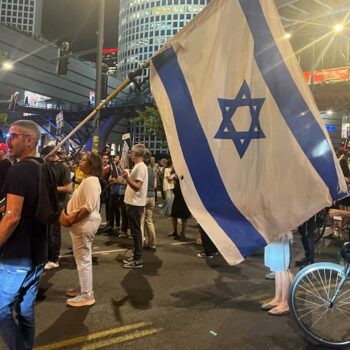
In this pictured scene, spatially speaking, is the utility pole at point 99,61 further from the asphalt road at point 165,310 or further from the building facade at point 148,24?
the building facade at point 148,24

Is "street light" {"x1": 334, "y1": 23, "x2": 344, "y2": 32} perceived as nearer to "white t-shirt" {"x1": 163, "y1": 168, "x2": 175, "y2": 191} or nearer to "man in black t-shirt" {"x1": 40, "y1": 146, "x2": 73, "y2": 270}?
"white t-shirt" {"x1": 163, "y1": 168, "x2": 175, "y2": 191}

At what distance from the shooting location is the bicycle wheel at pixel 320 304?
14.4 ft

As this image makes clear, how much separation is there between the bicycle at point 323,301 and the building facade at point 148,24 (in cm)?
11312

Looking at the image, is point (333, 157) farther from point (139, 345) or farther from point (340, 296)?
point (139, 345)

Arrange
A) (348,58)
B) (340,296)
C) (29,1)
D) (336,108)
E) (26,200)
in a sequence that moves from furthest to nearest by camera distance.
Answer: (29,1) → (348,58) → (336,108) → (340,296) → (26,200)

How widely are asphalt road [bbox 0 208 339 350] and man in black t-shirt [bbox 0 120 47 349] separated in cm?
94

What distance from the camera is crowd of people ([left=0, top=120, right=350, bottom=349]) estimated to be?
3203 mm

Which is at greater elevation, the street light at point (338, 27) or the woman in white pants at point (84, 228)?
the street light at point (338, 27)

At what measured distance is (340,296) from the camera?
4523mm

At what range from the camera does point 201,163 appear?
3121 millimetres

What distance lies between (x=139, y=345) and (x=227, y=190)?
6.46 ft

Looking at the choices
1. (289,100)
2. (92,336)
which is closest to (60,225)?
(92,336)

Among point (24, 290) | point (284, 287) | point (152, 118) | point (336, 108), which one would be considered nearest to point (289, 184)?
point (24, 290)

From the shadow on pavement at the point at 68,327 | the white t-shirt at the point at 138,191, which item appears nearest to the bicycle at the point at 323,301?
Answer: the shadow on pavement at the point at 68,327
